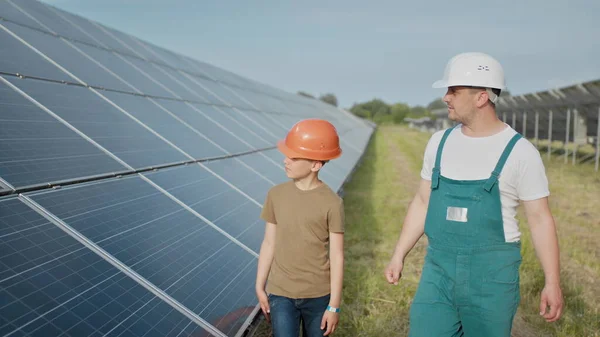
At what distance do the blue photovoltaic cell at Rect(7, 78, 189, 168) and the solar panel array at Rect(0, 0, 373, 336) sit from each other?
2 cm

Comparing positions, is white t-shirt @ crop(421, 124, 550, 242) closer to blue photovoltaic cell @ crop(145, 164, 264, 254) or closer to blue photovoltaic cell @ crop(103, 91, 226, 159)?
blue photovoltaic cell @ crop(145, 164, 264, 254)

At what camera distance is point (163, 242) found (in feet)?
12.1

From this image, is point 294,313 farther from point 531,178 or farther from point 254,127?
point 254,127

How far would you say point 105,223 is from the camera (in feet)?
11.2

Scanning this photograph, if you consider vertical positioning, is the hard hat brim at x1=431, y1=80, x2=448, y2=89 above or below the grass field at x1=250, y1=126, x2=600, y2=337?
above

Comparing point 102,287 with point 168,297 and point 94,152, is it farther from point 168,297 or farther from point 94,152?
point 94,152

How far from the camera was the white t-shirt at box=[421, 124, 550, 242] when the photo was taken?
310 cm

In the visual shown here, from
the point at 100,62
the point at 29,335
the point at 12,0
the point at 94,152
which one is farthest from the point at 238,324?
the point at 12,0

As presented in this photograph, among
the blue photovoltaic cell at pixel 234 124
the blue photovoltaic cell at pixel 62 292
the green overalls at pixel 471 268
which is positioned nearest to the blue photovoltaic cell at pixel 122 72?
the blue photovoltaic cell at pixel 234 124

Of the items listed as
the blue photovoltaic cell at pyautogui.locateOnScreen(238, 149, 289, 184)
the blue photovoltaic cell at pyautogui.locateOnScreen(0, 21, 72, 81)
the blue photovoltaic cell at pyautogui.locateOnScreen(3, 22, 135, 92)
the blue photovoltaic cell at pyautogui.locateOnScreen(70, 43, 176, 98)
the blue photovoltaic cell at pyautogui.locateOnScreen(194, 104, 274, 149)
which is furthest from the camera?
the blue photovoltaic cell at pyautogui.locateOnScreen(194, 104, 274, 149)

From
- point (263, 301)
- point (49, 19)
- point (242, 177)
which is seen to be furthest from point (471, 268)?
point (49, 19)

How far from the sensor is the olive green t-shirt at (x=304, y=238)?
314 centimetres

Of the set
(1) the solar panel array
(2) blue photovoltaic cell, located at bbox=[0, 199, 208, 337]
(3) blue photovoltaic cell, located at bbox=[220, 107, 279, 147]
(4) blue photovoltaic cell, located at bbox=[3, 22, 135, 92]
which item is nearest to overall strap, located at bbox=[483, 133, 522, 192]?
(1) the solar panel array

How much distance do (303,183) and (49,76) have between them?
3837mm
